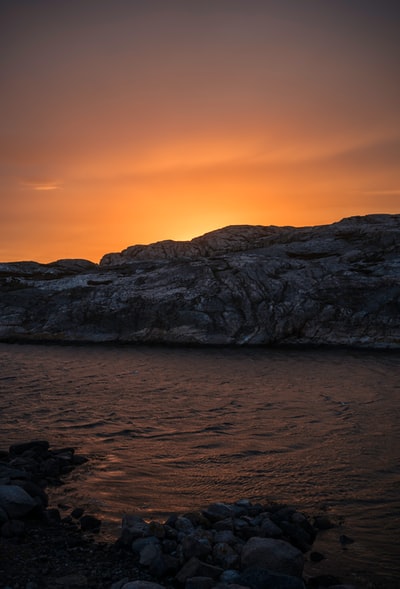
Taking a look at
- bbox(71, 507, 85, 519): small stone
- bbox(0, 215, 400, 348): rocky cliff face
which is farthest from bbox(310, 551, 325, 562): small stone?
bbox(0, 215, 400, 348): rocky cliff face

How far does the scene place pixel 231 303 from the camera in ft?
180

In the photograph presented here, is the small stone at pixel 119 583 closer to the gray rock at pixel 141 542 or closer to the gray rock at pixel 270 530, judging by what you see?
the gray rock at pixel 141 542

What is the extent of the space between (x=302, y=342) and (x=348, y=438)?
33.1m

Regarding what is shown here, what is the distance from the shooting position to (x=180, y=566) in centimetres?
941

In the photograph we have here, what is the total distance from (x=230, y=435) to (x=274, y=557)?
9.54 m

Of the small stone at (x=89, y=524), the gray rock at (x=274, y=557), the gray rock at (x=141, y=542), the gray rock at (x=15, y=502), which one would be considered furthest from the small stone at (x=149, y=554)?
the gray rock at (x=15, y=502)

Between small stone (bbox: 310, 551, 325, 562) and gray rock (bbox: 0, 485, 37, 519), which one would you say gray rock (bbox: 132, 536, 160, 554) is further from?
small stone (bbox: 310, 551, 325, 562)

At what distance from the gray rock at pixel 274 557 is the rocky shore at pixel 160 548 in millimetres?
17

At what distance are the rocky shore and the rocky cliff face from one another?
39.5m

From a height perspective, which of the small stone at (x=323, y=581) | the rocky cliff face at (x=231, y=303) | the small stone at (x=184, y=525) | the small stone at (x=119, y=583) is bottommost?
the small stone at (x=323, y=581)

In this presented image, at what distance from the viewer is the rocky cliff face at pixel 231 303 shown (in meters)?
51.2

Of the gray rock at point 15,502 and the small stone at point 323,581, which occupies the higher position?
the gray rock at point 15,502

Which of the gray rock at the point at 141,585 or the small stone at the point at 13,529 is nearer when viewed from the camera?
the gray rock at the point at 141,585

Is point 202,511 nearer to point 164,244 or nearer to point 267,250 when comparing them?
point 267,250
